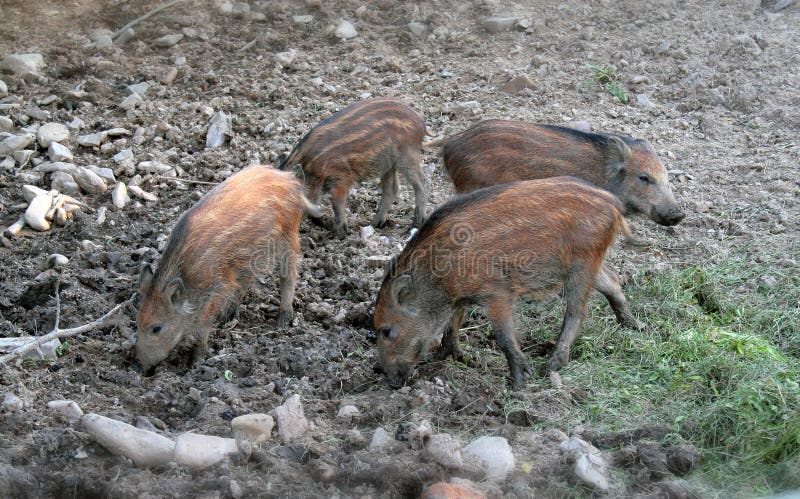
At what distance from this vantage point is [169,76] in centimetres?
805

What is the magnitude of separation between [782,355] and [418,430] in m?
2.07

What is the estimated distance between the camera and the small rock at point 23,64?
807 centimetres

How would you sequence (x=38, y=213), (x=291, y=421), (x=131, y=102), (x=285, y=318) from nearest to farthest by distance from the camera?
(x=291, y=421)
(x=285, y=318)
(x=38, y=213)
(x=131, y=102)

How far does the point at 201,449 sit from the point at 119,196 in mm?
3121

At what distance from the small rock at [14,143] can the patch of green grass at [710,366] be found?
415cm

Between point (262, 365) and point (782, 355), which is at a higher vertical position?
point (782, 355)

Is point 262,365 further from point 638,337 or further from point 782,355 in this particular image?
point 782,355

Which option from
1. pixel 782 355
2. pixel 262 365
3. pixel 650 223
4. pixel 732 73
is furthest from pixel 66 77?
pixel 782 355

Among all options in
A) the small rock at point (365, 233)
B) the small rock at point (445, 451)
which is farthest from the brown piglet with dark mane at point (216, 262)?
the small rock at point (445, 451)

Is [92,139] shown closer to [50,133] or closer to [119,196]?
[50,133]

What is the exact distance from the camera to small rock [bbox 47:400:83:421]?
4129mm

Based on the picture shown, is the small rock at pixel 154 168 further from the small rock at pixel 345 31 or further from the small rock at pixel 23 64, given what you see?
the small rock at pixel 345 31

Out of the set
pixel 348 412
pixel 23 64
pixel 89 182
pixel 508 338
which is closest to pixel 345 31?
pixel 23 64

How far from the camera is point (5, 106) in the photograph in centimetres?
753
